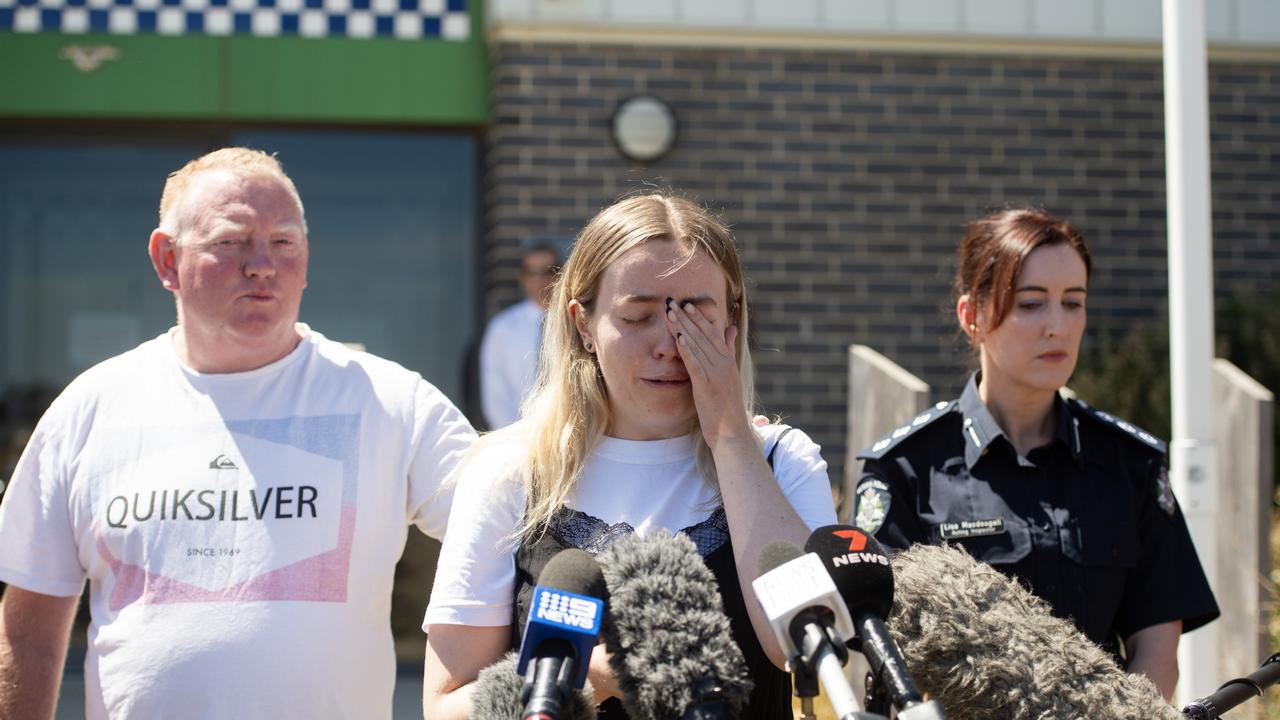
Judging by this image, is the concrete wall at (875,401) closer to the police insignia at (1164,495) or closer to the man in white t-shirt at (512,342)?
the police insignia at (1164,495)

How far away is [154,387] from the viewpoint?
3.21 metres

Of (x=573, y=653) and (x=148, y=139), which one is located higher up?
(x=148, y=139)

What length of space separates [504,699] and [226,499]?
4.38 feet

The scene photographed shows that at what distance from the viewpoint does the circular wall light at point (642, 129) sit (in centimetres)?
755

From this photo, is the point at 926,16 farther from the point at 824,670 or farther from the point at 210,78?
the point at 824,670

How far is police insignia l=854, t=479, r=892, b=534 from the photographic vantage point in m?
3.24

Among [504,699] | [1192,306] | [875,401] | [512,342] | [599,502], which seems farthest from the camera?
[512,342]

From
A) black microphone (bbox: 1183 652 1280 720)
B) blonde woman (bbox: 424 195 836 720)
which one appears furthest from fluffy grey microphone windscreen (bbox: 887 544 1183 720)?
blonde woman (bbox: 424 195 836 720)

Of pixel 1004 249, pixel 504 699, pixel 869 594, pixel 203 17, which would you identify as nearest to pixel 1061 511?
pixel 1004 249

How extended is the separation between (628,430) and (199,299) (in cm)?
115

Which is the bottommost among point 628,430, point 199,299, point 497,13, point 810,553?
point 810,553

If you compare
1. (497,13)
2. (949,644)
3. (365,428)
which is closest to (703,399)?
(949,644)

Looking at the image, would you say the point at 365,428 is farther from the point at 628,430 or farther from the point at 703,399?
the point at 703,399

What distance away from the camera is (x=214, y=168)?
322cm
